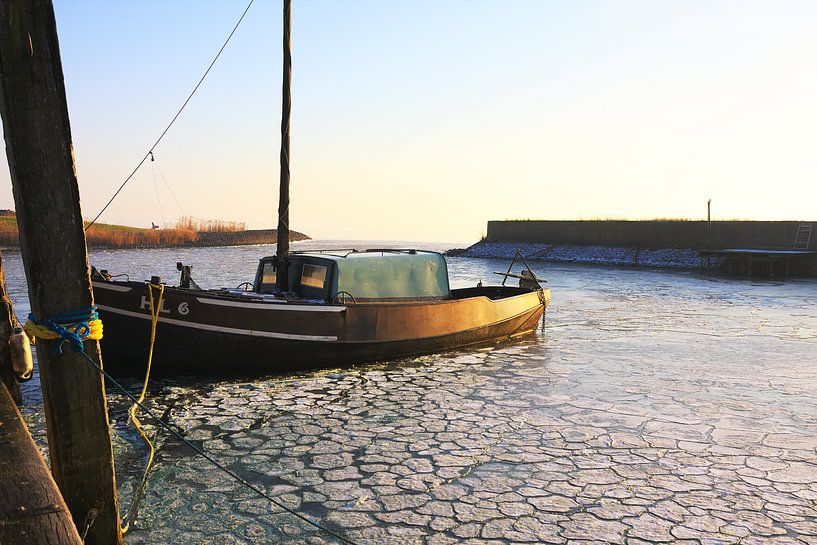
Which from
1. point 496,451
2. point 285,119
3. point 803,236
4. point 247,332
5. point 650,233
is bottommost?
point 496,451

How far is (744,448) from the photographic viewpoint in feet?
22.2

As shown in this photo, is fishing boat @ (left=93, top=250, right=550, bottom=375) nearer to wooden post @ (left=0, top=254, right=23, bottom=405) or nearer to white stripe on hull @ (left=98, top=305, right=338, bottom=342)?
white stripe on hull @ (left=98, top=305, right=338, bottom=342)

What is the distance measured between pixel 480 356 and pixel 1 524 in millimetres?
9903

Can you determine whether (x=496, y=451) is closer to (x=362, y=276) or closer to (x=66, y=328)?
(x=66, y=328)

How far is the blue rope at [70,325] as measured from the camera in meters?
3.77

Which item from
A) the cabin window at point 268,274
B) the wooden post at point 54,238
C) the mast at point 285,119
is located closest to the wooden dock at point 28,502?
the wooden post at point 54,238

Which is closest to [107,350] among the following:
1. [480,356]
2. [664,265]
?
[480,356]

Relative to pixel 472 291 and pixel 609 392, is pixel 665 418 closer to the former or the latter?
pixel 609 392

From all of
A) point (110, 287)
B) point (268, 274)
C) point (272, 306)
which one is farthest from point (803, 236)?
point (110, 287)

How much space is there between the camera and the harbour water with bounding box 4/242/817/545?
495cm

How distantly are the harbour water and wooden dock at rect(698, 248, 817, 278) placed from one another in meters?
23.4

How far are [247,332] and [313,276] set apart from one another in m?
2.07

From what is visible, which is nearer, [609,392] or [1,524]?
[1,524]

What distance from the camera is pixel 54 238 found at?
12.1 ft
